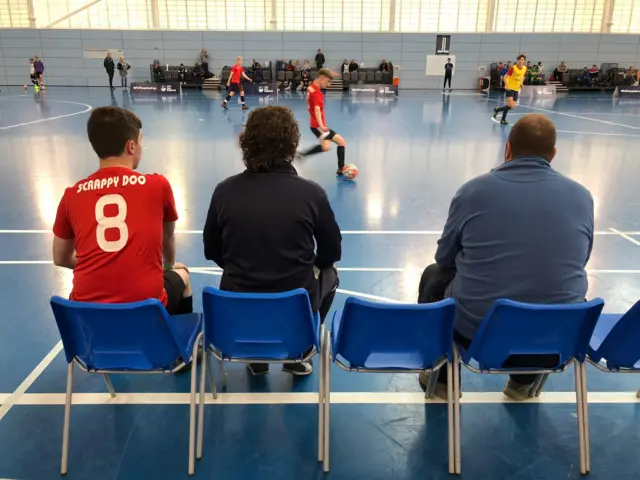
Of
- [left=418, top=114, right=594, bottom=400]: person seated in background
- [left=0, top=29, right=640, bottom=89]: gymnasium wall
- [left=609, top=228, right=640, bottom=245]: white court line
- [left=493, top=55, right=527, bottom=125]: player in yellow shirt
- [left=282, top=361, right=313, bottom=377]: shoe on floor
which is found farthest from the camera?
[left=0, top=29, right=640, bottom=89]: gymnasium wall

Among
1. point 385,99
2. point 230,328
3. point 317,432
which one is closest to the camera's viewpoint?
point 230,328

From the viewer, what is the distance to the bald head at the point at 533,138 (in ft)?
8.25

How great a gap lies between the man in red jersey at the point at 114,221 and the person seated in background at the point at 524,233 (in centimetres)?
159

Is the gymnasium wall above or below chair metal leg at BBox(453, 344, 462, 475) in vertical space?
above

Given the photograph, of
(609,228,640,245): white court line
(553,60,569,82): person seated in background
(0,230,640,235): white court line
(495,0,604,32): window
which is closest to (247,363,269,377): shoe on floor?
(0,230,640,235): white court line

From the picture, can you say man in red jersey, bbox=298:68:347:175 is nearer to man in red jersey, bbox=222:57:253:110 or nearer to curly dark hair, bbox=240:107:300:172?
curly dark hair, bbox=240:107:300:172

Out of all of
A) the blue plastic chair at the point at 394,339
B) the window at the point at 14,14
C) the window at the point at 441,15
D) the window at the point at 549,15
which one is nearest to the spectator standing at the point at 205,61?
the window at the point at 14,14

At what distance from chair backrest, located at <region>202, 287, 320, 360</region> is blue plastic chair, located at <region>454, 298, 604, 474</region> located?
0.82 metres

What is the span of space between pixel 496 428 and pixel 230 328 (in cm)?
161

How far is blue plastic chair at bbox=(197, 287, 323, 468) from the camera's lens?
7.59 feet

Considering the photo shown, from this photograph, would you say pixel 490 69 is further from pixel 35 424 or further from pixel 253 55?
pixel 35 424

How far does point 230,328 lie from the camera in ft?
8.01

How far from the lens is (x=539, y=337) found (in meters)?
2.34

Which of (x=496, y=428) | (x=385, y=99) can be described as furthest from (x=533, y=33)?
(x=496, y=428)
